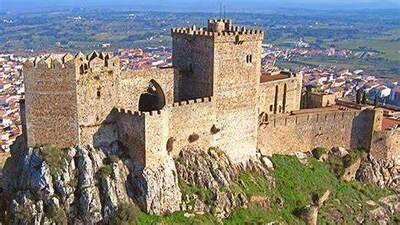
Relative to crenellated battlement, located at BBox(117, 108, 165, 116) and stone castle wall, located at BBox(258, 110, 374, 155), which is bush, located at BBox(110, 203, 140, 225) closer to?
crenellated battlement, located at BBox(117, 108, 165, 116)

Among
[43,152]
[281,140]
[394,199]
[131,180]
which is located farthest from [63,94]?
[394,199]

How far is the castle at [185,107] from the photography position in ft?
127

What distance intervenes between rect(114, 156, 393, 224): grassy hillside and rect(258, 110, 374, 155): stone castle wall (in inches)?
58.0

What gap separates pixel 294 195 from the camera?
47781 mm

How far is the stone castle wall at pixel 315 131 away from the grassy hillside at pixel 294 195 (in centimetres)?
147

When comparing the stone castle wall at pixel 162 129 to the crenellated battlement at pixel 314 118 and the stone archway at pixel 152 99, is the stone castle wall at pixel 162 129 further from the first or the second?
the crenellated battlement at pixel 314 118

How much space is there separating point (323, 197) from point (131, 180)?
18296mm

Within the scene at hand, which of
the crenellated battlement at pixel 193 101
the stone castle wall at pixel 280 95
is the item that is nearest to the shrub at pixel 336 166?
the stone castle wall at pixel 280 95

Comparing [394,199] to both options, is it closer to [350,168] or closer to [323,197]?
[350,168]

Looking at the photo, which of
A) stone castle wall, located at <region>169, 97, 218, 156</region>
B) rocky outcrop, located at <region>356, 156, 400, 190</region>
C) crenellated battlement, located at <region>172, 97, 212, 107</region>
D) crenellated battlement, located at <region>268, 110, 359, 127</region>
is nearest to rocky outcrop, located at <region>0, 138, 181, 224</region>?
stone castle wall, located at <region>169, 97, 218, 156</region>

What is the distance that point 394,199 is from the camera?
54031 millimetres

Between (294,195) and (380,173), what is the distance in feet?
41.1

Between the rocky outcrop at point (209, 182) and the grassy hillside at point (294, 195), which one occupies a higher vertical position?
the rocky outcrop at point (209, 182)

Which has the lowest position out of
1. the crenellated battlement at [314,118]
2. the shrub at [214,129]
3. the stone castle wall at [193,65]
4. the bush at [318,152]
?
the bush at [318,152]
